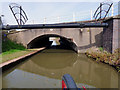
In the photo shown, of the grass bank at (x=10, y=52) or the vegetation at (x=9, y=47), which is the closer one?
the grass bank at (x=10, y=52)

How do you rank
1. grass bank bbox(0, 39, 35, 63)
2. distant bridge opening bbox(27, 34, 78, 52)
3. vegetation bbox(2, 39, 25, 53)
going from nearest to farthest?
grass bank bbox(0, 39, 35, 63) → vegetation bbox(2, 39, 25, 53) → distant bridge opening bbox(27, 34, 78, 52)

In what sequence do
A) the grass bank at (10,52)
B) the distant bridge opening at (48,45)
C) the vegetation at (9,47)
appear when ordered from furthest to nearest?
the distant bridge opening at (48,45) < the vegetation at (9,47) < the grass bank at (10,52)

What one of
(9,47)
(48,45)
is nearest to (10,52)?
(9,47)

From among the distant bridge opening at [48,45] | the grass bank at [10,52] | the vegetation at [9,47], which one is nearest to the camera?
the grass bank at [10,52]

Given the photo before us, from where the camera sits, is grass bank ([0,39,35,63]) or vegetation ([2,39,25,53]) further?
vegetation ([2,39,25,53])

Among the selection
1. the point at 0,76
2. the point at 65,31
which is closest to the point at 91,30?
the point at 65,31

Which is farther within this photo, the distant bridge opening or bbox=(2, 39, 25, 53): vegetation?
the distant bridge opening

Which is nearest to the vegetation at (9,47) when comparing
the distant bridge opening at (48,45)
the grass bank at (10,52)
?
the grass bank at (10,52)

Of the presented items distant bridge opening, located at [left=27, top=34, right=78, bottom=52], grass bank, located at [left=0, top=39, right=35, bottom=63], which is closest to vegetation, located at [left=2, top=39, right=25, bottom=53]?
grass bank, located at [left=0, top=39, right=35, bottom=63]

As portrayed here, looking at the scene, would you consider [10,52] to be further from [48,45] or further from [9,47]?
[48,45]

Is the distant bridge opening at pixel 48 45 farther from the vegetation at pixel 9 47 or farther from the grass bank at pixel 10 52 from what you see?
the grass bank at pixel 10 52

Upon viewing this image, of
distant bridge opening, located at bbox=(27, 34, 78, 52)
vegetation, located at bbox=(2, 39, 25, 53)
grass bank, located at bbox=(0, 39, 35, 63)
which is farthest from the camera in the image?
distant bridge opening, located at bbox=(27, 34, 78, 52)

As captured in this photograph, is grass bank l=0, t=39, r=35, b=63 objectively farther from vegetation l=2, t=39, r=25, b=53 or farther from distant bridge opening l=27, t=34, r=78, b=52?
distant bridge opening l=27, t=34, r=78, b=52

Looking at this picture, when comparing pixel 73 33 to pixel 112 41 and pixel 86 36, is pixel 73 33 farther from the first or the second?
pixel 112 41
